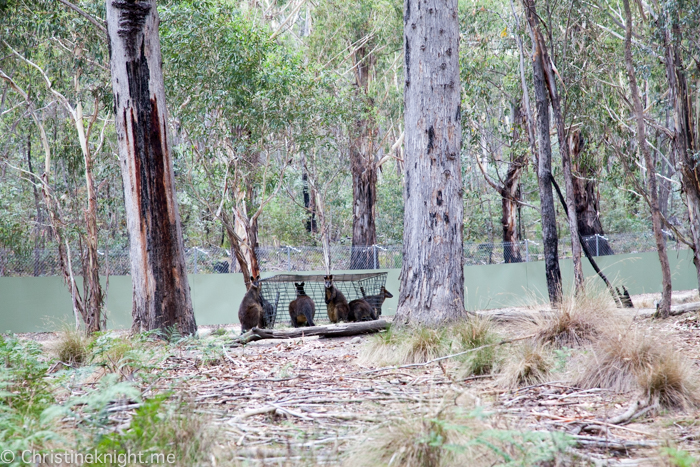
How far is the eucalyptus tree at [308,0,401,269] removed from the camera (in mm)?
17906

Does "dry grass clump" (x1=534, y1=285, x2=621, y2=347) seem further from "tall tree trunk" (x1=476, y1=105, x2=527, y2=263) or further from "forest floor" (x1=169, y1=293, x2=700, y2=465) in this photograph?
"tall tree trunk" (x1=476, y1=105, x2=527, y2=263)

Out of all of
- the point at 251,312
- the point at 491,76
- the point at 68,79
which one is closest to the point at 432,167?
the point at 251,312

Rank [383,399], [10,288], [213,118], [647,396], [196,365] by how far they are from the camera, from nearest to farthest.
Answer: [647,396]
[383,399]
[196,365]
[213,118]
[10,288]

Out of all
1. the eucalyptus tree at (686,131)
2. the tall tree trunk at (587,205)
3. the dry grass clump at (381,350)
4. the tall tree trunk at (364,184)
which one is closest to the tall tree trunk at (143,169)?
the dry grass clump at (381,350)

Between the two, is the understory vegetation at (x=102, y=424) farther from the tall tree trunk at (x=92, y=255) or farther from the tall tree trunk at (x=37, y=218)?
the tall tree trunk at (x=37, y=218)

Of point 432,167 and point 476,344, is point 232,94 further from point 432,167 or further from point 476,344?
point 476,344

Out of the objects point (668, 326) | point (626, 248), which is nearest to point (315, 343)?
point (668, 326)

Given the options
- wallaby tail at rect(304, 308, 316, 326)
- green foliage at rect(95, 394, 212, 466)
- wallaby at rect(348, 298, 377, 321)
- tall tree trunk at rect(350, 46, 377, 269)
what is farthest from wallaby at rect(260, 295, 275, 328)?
tall tree trunk at rect(350, 46, 377, 269)

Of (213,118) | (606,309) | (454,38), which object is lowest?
(606,309)

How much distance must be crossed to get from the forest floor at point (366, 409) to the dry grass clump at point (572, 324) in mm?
260

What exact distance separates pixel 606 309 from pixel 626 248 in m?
16.7

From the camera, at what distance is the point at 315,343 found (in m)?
6.08

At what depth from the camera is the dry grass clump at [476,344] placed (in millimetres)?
3959

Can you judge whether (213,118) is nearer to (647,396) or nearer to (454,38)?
(454,38)
